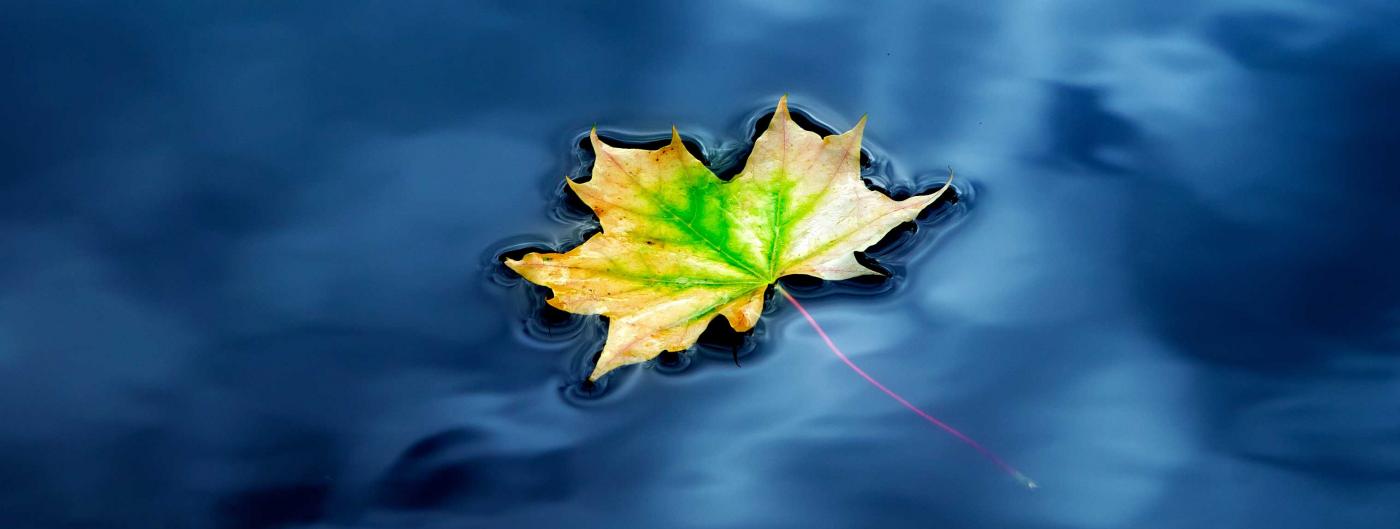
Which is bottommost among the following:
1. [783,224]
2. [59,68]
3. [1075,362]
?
[1075,362]

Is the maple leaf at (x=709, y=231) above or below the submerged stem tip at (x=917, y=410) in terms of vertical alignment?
above

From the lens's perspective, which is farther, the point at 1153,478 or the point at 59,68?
the point at 59,68

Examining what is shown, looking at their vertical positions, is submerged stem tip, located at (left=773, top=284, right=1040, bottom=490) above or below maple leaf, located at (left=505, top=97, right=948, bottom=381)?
below

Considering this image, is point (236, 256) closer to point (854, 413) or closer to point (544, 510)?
point (544, 510)

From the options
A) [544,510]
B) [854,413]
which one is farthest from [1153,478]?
[544,510]

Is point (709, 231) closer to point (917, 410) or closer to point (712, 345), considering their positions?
point (712, 345)

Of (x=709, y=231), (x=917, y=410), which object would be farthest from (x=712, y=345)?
(x=917, y=410)
